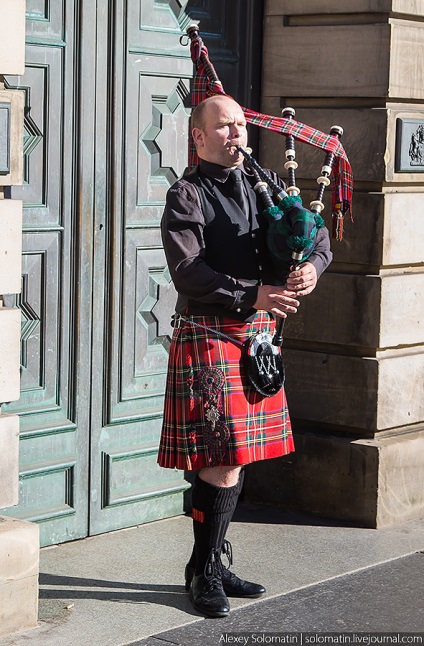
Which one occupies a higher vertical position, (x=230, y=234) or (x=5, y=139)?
(x=5, y=139)

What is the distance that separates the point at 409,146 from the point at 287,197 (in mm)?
1479

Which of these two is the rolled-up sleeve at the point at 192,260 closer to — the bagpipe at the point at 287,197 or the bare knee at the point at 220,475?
the bagpipe at the point at 287,197

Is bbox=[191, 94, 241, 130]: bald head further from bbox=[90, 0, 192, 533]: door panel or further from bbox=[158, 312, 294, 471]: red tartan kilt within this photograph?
bbox=[90, 0, 192, 533]: door panel

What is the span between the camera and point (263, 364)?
473 cm

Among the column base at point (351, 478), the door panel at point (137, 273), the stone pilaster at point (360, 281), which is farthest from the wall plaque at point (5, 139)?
the column base at point (351, 478)

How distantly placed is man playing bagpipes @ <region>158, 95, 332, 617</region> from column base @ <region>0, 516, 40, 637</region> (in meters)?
0.63

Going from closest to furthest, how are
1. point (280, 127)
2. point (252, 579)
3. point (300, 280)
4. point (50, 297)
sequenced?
point (300, 280) → point (280, 127) → point (252, 579) → point (50, 297)

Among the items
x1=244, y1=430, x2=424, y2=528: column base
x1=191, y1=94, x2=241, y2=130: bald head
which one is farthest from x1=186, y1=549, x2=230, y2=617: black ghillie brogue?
x1=191, y1=94, x2=241, y2=130: bald head

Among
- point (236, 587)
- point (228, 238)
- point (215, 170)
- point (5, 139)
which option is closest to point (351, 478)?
point (236, 587)

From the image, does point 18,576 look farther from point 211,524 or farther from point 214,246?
point 214,246

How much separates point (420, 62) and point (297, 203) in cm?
Result: 168

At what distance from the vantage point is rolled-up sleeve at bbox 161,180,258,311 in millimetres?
4547

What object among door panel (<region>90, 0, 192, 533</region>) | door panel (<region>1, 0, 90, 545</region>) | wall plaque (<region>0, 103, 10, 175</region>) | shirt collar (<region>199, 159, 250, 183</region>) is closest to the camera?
wall plaque (<region>0, 103, 10, 175</region>)

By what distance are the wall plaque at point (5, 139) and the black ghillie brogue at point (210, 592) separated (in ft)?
5.39
